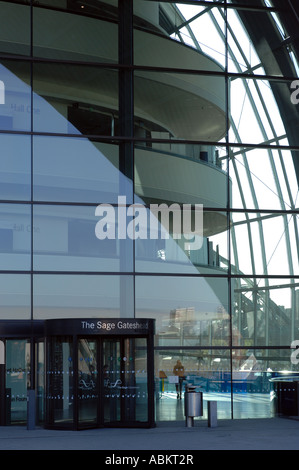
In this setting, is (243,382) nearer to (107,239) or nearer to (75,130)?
(107,239)

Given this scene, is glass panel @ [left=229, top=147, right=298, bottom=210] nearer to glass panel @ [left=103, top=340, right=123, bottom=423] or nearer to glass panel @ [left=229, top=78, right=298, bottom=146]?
glass panel @ [left=229, top=78, right=298, bottom=146]

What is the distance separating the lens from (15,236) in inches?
957

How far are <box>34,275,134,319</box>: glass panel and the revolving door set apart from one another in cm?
208

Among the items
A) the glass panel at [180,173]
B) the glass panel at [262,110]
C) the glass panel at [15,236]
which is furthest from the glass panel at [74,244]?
the glass panel at [262,110]

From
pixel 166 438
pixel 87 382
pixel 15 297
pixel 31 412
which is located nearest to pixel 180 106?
pixel 15 297

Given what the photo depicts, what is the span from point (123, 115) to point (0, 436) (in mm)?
9853

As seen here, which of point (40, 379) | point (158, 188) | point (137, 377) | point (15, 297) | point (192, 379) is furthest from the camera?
point (158, 188)

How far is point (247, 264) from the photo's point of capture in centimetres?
2634

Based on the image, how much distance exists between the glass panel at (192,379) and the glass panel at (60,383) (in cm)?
343

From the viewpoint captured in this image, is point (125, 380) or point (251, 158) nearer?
point (125, 380)

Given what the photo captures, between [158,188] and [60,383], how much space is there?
6.64m

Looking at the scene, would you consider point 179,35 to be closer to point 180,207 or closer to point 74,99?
point 74,99

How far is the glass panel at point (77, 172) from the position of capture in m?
24.9

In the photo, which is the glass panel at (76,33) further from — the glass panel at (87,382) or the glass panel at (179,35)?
the glass panel at (87,382)
